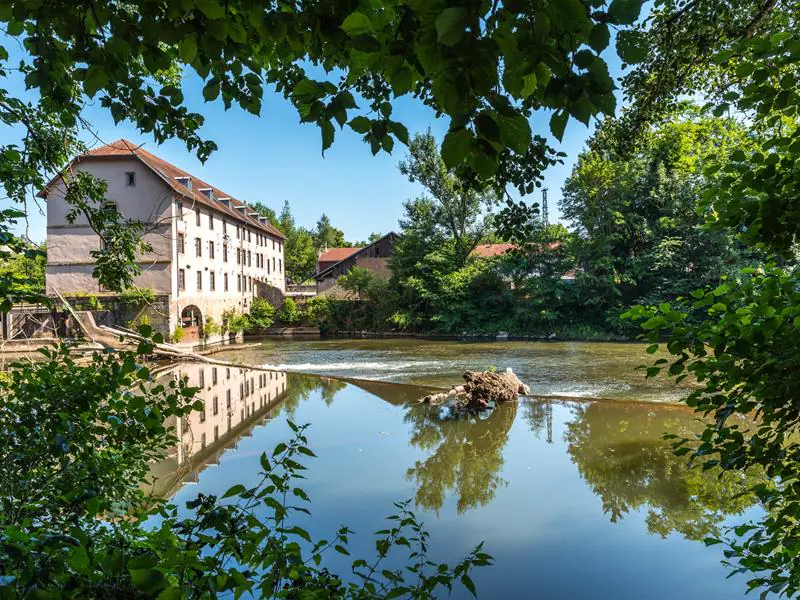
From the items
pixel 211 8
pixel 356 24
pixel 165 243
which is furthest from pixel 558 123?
pixel 165 243

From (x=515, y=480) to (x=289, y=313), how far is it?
31.6m

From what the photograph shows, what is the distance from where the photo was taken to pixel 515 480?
7.45 metres

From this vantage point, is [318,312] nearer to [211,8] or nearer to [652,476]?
[652,476]

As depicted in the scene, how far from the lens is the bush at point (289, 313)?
3728cm

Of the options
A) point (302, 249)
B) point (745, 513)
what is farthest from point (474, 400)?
point (302, 249)

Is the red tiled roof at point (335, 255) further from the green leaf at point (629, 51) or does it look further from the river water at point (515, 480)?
the green leaf at point (629, 51)

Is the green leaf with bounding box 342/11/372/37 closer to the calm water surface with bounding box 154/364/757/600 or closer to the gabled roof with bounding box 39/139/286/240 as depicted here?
the calm water surface with bounding box 154/364/757/600

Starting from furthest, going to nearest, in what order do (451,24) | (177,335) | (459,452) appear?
(177,335) < (459,452) < (451,24)

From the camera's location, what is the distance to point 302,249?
67.3 m

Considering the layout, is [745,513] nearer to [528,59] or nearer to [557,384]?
[528,59]

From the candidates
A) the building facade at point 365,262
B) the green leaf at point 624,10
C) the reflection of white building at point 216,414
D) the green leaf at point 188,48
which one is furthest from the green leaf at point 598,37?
the building facade at point 365,262

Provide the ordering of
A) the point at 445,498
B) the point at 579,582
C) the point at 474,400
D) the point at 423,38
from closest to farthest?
the point at 423,38, the point at 579,582, the point at 445,498, the point at 474,400

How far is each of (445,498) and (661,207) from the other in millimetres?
29058

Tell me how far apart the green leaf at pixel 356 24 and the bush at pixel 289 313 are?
37064 millimetres
